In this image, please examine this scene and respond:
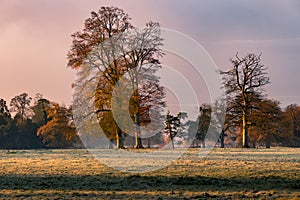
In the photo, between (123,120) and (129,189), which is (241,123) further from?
(129,189)

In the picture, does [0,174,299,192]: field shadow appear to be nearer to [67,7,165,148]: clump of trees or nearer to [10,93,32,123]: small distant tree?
[67,7,165,148]: clump of trees

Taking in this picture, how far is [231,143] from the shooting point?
99875 millimetres

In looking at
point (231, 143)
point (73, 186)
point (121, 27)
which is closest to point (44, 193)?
point (73, 186)

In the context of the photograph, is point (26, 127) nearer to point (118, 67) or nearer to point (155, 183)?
point (118, 67)

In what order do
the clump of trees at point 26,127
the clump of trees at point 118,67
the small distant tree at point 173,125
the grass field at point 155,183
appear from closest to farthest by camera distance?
the grass field at point 155,183
the clump of trees at point 118,67
the clump of trees at point 26,127
the small distant tree at point 173,125

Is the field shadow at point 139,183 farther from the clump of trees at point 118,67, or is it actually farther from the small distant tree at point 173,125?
the small distant tree at point 173,125

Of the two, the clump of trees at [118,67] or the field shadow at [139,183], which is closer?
the field shadow at [139,183]

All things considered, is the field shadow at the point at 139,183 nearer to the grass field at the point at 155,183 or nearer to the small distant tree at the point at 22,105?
the grass field at the point at 155,183

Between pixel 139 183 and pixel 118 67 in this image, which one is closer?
pixel 139 183

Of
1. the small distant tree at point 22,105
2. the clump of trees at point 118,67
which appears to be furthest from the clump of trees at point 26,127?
the clump of trees at point 118,67

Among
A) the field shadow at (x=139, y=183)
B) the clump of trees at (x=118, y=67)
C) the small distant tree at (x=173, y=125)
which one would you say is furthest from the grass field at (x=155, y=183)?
the small distant tree at (x=173, y=125)

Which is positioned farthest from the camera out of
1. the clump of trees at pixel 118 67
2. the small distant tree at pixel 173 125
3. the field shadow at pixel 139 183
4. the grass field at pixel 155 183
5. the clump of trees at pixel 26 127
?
the small distant tree at pixel 173 125

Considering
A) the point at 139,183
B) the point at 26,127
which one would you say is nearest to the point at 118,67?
the point at 139,183

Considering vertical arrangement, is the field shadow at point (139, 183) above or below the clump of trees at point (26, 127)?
below
